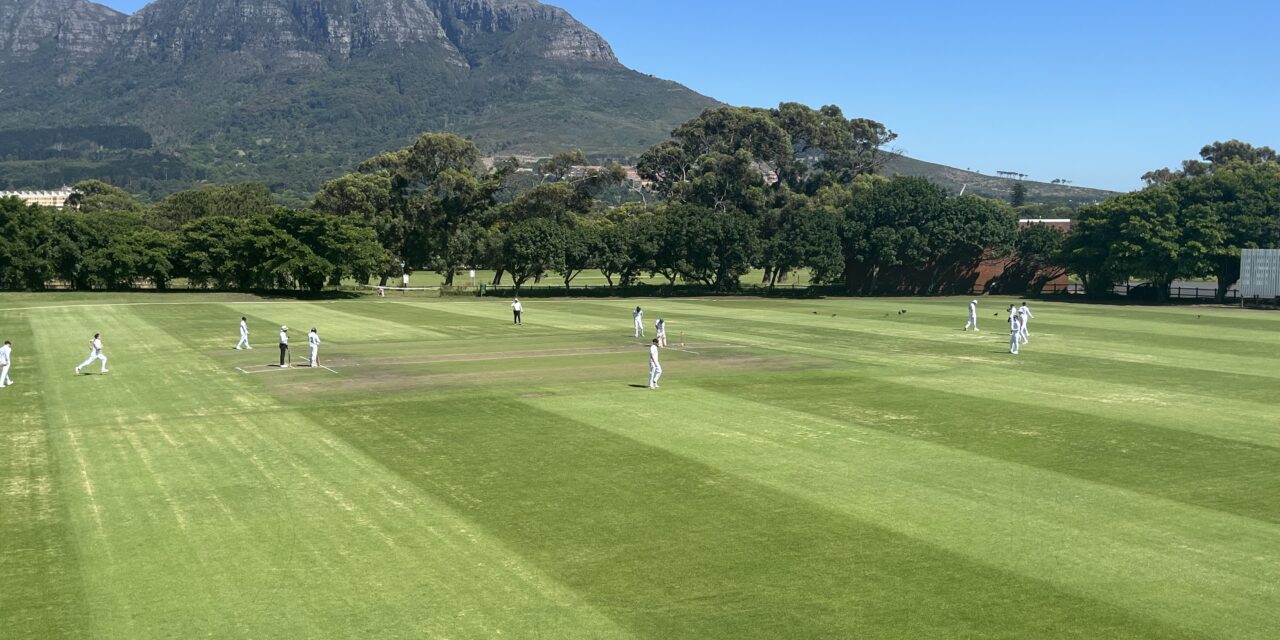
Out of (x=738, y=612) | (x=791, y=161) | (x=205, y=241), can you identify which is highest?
(x=791, y=161)

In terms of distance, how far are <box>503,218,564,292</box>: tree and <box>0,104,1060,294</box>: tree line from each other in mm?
140

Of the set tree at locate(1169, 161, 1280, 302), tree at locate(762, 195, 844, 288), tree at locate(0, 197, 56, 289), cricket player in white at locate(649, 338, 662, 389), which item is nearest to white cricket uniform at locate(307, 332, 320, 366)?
cricket player in white at locate(649, 338, 662, 389)

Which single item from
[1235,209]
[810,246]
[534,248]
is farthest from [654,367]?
[1235,209]

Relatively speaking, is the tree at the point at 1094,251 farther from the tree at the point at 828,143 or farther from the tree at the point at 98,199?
the tree at the point at 98,199

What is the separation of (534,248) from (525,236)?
1.81m

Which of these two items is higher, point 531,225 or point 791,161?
point 791,161

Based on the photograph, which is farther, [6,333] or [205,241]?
[205,241]

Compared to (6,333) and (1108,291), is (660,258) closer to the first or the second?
(1108,291)

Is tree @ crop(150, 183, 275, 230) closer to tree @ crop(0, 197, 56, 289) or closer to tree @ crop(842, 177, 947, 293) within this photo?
tree @ crop(0, 197, 56, 289)

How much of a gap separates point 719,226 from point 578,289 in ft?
51.0

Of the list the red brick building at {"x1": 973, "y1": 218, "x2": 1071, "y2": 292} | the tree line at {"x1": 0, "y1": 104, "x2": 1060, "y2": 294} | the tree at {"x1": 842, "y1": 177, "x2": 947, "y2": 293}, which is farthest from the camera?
the red brick building at {"x1": 973, "y1": 218, "x2": 1071, "y2": 292}

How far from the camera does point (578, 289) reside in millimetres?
99500

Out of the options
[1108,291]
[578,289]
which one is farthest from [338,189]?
[1108,291]

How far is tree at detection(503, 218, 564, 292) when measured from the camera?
94125 millimetres
